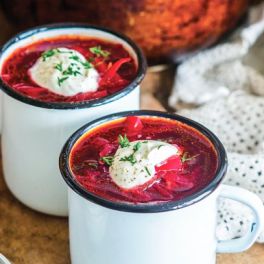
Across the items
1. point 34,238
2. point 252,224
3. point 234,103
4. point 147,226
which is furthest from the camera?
point 234,103

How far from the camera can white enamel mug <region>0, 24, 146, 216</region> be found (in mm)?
1041

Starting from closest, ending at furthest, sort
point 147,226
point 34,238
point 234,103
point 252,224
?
1. point 147,226
2. point 252,224
3. point 34,238
4. point 234,103

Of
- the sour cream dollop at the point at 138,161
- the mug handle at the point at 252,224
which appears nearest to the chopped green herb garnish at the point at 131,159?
the sour cream dollop at the point at 138,161

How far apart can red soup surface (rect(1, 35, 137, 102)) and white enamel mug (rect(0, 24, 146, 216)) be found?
0.01 metres

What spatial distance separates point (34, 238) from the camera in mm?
1103

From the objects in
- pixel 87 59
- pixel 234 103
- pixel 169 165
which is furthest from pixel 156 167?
pixel 234 103

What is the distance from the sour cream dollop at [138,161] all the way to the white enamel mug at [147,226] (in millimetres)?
43

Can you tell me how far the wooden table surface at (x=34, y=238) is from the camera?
3.52 feet

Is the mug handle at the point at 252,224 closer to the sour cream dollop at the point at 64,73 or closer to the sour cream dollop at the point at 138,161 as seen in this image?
the sour cream dollop at the point at 138,161

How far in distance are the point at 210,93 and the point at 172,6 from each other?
6.2 inches

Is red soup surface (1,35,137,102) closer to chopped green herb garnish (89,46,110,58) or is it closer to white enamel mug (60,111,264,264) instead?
chopped green herb garnish (89,46,110,58)

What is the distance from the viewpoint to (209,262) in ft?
3.23

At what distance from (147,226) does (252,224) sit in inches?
6.6

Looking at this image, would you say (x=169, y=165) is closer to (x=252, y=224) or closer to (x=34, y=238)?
(x=252, y=224)
